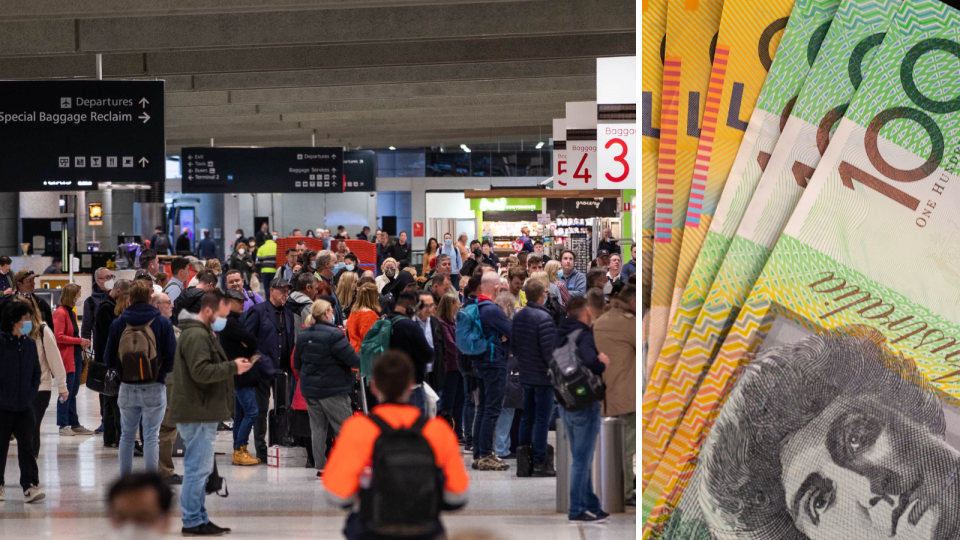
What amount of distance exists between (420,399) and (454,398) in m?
1.74

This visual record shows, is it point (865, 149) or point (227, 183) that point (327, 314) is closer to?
point (865, 149)

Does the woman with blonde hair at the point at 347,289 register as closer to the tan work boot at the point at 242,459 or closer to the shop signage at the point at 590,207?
the tan work boot at the point at 242,459

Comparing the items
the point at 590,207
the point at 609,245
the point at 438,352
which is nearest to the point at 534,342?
the point at 438,352

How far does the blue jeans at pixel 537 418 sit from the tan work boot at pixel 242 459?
2330 millimetres

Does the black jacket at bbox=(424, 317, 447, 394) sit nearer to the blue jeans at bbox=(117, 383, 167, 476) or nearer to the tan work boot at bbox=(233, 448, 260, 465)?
the tan work boot at bbox=(233, 448, 260, 465)

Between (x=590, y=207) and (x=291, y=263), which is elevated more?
(x=590, y=207)

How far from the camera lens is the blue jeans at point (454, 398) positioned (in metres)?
8.66

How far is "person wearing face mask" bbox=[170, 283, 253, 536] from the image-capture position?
5.87 meters

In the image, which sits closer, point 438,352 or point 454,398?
point 438,352

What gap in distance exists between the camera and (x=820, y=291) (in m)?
4.75

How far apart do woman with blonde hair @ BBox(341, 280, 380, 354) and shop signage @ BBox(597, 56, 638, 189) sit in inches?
93.5

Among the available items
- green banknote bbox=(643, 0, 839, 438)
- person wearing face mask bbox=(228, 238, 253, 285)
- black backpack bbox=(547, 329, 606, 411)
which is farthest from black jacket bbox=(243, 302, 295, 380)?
person wearing face mask bbox=(228, 238, 253, 285)

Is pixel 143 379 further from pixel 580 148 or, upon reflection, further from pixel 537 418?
pixel 580 148

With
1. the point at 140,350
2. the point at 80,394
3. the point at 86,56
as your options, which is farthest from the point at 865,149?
the point at 86,56
